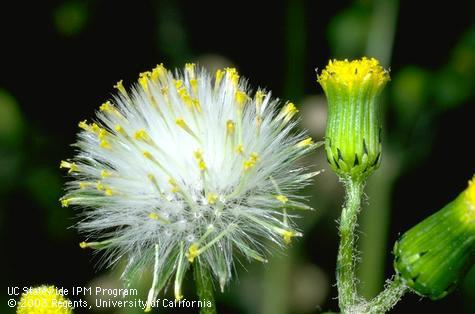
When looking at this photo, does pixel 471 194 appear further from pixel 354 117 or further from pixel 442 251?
pixel 354 117

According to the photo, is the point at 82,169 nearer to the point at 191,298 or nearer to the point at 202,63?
the point at 191,298

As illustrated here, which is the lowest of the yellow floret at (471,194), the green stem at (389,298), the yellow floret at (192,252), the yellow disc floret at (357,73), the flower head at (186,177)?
the green stem at (389,298)

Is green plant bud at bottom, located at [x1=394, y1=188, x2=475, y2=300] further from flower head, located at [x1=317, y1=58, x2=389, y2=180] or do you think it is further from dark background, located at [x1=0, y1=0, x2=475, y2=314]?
dark background, located at [x1=0, y1=0, x2=475, y2=314]

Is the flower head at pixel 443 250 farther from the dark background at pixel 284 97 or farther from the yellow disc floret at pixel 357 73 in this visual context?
the dark background at pixel 284 97

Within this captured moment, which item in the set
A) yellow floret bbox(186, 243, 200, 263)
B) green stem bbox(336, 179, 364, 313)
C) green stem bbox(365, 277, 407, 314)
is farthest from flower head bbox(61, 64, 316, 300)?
green stem bbox(365, 277, 407, 314)

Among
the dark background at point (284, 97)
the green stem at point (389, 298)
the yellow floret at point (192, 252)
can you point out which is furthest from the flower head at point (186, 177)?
the dark background at point (284, 97)

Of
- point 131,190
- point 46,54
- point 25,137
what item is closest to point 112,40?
point 46,54

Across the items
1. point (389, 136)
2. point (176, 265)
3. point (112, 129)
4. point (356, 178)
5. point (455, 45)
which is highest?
point (455, 45)
